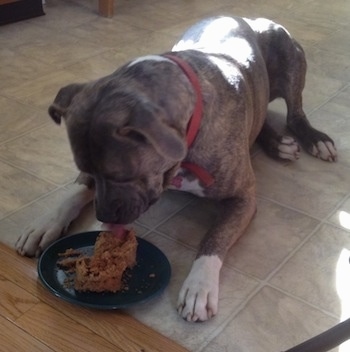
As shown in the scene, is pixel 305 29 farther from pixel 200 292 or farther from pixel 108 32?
pixel 200 292

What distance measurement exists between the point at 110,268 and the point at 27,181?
0.70 metres

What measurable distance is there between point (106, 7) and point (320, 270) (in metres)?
2.67

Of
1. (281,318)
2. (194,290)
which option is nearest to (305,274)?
(281,318)

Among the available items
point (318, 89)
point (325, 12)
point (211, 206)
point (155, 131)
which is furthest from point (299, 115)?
point (325, 12)

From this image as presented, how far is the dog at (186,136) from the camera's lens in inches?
60.0

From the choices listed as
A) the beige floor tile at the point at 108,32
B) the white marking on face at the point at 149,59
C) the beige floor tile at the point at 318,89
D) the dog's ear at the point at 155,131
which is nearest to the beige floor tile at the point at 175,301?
the dog's ear at the point at 155,131

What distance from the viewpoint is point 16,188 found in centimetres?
222

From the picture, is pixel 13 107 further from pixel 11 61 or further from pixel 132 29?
pixel 132 29

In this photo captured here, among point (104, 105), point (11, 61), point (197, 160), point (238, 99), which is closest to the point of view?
point (104, 105)

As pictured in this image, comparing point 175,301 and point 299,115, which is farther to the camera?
point 299,115

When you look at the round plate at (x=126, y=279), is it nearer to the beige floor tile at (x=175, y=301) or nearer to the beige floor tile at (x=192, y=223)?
the beige floor tile at (x=175, y=301)

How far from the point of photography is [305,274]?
190 cm

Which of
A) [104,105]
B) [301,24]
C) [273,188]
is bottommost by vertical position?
[301,24]

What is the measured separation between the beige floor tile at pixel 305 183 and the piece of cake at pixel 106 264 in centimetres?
70
